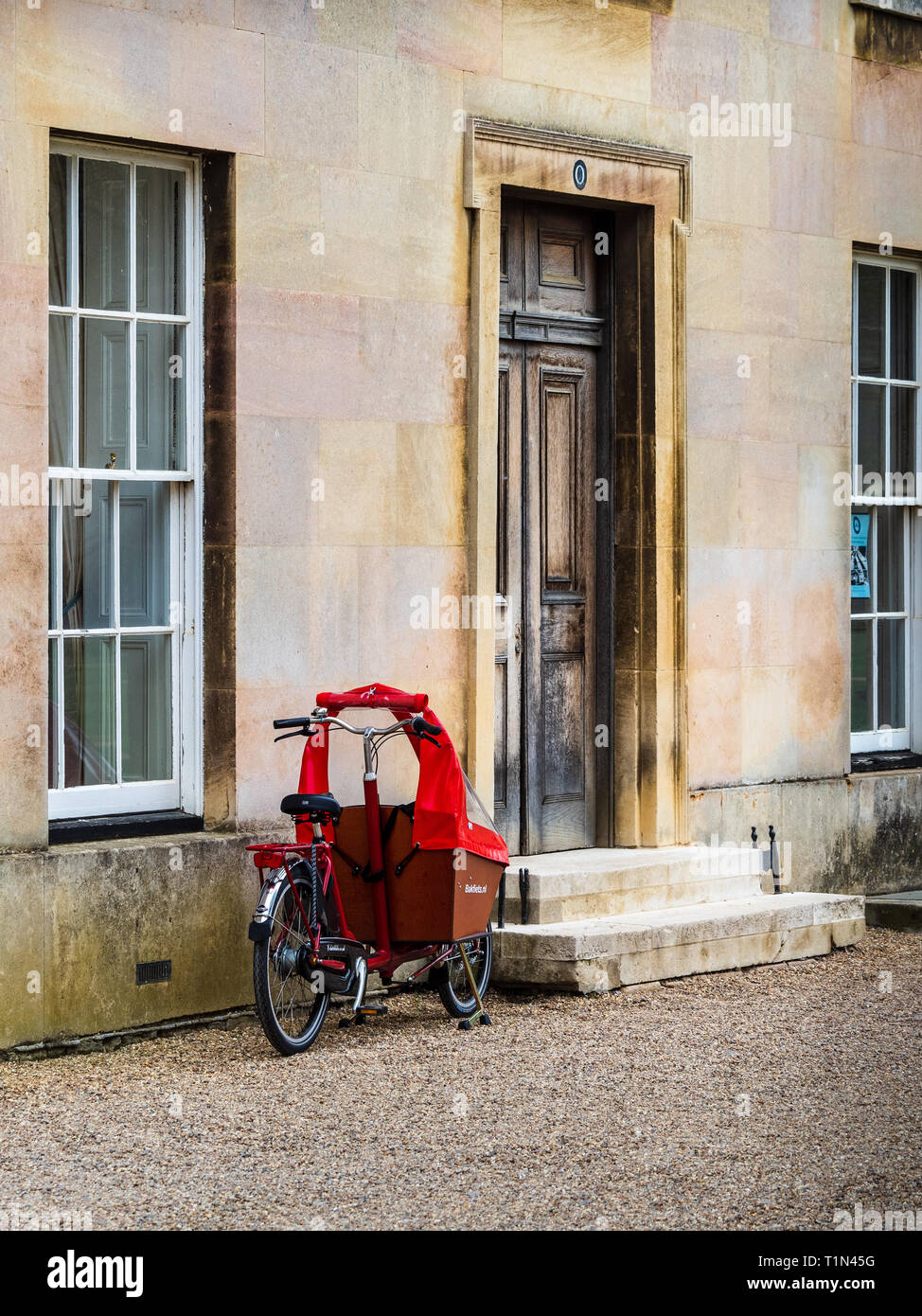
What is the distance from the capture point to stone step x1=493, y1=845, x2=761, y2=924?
7.99 meters

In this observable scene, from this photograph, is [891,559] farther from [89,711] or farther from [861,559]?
[89,711]

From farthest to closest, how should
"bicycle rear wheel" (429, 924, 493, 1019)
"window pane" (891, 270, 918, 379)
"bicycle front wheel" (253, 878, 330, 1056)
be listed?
"window pane" (891, 270, 918, 379)
"bicycle rear wheel" (429, 924, 493, 1019)
"bicycle front wheel" (253, 878, 330, 1056)

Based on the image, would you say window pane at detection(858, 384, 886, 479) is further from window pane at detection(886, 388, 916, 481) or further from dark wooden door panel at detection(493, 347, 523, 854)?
dark wooden door panel at detection(493, 347, 523, 854)

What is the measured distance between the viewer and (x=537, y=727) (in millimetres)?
8758

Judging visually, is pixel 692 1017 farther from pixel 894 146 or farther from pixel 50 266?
pixel 894 146

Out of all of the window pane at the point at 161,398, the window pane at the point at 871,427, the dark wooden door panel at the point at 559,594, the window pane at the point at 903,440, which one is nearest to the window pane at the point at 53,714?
the window pane at the point at 161,398

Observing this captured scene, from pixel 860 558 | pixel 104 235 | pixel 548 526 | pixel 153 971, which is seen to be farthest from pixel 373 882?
pixel 860 558

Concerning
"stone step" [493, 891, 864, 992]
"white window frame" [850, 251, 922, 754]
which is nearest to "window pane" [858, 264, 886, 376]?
"white window frame" [850, 251, 922, 754]

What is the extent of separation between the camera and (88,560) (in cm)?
719

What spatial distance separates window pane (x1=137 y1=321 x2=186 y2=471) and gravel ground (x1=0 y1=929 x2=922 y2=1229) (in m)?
2.31

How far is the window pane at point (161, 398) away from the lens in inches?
288

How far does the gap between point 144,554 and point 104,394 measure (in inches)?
25.9

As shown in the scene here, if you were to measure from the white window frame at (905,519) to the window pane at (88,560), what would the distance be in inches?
183

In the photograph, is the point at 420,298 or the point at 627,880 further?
the point at 627,880
